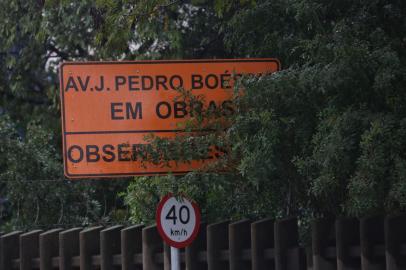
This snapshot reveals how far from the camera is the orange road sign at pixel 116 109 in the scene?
9594 millimetres

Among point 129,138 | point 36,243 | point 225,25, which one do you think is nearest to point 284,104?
point 129,138

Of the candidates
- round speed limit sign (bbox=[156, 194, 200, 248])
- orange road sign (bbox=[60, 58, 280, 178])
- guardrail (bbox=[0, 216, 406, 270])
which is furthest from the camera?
orange road sign (bbox=[60, 58, 280, 178])

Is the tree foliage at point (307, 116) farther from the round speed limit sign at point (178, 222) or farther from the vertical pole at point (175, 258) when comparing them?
the vertical pole at point (175, 258)

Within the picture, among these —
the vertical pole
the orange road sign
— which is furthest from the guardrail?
the orange road sign

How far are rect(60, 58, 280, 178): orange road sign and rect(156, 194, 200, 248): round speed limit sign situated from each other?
0.62 metres

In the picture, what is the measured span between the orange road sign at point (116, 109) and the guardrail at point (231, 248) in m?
0.81

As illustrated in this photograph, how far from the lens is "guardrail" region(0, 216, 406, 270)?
8375 millimetres

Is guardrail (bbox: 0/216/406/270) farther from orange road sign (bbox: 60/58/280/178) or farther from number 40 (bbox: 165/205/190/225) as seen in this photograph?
orange road sign (bbox: 60/58/280/178)

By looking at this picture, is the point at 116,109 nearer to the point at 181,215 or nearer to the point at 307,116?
the point at 181,215

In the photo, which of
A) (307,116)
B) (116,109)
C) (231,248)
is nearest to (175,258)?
(231,248)

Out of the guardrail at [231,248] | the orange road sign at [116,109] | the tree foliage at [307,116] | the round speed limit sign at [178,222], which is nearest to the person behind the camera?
the tree foliage at [307,116]

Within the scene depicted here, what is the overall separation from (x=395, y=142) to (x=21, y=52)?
1051 cm

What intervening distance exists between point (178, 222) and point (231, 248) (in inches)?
22.1

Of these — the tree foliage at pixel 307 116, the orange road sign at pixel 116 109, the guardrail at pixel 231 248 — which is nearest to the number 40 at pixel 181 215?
the tree foliage at pixel 307 116
